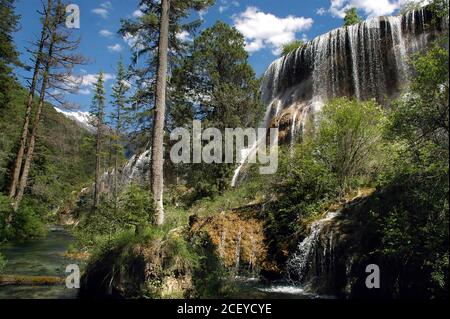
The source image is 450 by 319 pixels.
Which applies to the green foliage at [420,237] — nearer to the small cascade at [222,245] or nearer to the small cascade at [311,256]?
the small cascade at [311,256]

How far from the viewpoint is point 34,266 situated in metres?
13.9

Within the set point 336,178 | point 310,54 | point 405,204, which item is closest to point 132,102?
point 336,178

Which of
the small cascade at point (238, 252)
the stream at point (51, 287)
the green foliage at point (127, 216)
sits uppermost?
the green foliage at point (127, 216)

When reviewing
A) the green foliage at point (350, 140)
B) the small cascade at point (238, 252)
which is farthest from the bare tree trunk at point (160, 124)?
the green foliage at point (350, 140)

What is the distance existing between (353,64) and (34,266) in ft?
78.0

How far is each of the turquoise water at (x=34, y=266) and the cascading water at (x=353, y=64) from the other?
35.6 ft

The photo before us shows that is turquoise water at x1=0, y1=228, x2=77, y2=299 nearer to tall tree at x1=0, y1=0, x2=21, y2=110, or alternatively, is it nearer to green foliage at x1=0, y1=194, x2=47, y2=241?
green foliage at x1=0, y1=194, x2=47, y2=241

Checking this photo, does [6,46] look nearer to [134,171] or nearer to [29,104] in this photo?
[29,104]

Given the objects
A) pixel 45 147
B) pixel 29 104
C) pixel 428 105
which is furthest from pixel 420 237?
pixel 45 147

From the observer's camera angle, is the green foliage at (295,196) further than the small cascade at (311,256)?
Yes

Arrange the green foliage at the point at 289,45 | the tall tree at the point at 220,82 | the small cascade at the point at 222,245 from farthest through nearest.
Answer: the green foliage at the point at 289,45
the tall tree at the point at 220,82
the small cascade at the point at 222,245

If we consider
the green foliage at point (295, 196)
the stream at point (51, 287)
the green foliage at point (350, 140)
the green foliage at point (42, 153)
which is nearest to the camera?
the stream at point (51, 287)

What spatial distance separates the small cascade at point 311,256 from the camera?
10727 millimetres
